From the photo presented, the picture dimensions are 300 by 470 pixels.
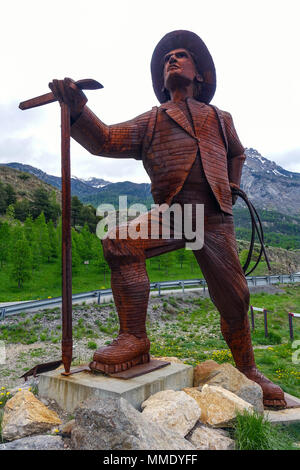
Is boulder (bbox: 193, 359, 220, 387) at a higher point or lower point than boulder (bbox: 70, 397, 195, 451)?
lower

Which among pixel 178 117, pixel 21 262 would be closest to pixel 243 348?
pixel 178 117

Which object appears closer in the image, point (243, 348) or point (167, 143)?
point (167, 143)

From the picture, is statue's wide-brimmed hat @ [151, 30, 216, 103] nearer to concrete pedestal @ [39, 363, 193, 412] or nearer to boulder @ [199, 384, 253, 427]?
concrete pedestal @ [39, 363, 193, 412]

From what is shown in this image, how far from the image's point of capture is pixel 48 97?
157 inches

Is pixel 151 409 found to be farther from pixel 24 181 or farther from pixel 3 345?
pixel 24 181

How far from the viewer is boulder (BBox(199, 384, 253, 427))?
3170 mm

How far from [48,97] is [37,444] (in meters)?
3.28

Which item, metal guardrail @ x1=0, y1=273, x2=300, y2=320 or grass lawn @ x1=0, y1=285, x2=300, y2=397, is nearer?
grass lawn @ x1=0, y1=285, x2=300, y2=397

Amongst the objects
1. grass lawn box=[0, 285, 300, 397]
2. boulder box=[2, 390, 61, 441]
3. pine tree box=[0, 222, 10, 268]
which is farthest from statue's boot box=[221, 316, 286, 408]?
pine tree box=[0, 222, 10, 268]

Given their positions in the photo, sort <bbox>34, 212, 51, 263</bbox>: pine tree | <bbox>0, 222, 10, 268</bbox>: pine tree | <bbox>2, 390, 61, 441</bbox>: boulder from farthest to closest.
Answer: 1. <bbox>34, 212, 51, 263</bbox>: pine tree
2. <bbox>0, 222, 10, 268</bbox>: pine tree
3. <bbox>2, 390, 61, 441</bbox>: boulder

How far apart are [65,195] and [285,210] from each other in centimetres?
20871

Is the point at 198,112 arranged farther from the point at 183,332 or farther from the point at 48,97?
the point at 183,332

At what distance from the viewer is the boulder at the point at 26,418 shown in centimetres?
306

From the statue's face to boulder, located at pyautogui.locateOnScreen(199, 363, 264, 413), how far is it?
356cm
